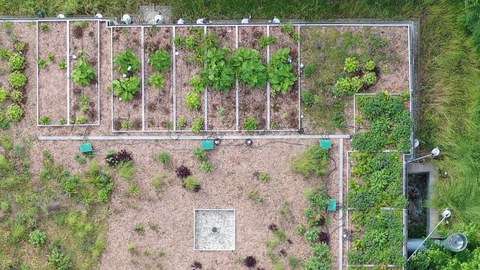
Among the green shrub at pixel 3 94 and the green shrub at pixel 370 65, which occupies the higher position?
the green shrub at pixel 370 65

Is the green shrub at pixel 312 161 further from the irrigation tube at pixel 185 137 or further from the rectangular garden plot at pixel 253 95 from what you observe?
the rectangular garden plot at pixel 253 95

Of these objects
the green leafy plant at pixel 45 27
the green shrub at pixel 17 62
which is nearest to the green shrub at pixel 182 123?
the green leafy plant at pixel 45 27

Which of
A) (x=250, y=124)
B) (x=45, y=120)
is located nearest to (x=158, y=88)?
(x=250, y=124)

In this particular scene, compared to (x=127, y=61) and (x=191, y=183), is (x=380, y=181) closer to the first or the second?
(x=191, y=183)

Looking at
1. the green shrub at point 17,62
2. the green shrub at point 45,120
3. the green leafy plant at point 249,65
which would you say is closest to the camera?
the green leafy plant at point 249,65

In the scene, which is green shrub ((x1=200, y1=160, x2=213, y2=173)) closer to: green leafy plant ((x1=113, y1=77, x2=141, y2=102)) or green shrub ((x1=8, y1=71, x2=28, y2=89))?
green leafy plant ((x1=113, y1=77, x2=141, y2=102))

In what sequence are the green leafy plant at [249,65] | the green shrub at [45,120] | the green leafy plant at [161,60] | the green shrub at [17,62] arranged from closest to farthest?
the green leafy plant at [249,65]
the green leafy plant at [161,60]
the green shrub at [17,62]
the green shrub at [45,120]

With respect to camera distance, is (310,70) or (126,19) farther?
(126,19)

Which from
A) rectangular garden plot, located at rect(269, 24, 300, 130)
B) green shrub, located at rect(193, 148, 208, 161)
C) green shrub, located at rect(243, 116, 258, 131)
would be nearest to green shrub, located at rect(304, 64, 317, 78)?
rectangular garden plot, located at rect(269, 24, 300, 130)
